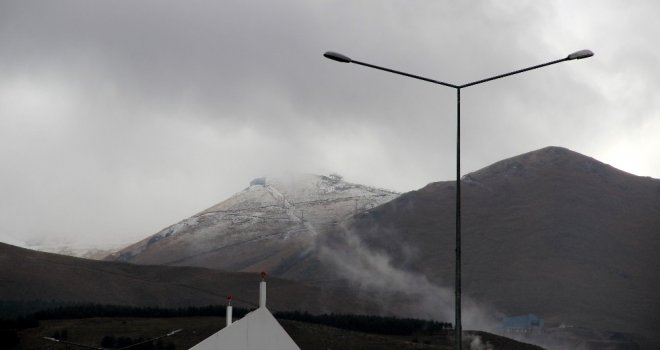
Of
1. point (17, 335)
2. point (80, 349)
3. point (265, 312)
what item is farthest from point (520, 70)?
point (17, 335)

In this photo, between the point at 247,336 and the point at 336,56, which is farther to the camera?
the point at 247,336

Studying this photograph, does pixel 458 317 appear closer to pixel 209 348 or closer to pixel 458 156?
pixel 458 156

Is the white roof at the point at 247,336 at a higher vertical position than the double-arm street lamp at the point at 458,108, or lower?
lower

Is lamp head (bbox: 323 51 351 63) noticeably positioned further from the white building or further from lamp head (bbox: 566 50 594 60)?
the white building

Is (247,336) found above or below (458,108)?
below

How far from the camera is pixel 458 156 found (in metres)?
35.6

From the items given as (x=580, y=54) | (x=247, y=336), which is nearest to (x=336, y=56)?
(x=580, y=54)

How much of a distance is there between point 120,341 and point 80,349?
11.5 m

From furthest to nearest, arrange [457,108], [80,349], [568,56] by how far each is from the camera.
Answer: [80,349], [457,108], [568,56]

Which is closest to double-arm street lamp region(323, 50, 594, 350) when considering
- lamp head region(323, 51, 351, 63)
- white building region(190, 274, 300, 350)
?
lamp head region(323, 51, 351, 63)

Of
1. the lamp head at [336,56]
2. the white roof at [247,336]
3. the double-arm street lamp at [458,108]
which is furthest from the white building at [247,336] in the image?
the lamp head at [336,56]

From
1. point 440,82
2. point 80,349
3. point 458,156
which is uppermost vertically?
point 440,82

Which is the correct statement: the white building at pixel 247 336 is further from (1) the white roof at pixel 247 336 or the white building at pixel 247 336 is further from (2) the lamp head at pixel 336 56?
(2) the lamp head at pixel 336 56

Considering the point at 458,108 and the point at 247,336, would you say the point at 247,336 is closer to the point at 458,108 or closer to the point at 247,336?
the point at 247,336
